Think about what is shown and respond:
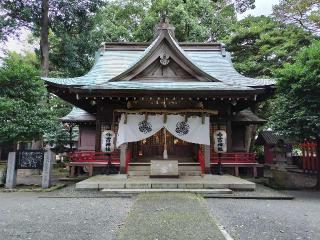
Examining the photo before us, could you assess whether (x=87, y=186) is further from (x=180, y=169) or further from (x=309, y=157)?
(x=309, y=157)

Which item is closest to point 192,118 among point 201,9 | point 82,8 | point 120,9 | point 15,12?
point 82,8

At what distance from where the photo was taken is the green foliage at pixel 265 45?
63.6 ft

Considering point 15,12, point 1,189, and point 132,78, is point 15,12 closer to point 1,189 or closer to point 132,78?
point 132,78

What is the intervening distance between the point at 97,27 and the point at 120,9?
827 centimetres

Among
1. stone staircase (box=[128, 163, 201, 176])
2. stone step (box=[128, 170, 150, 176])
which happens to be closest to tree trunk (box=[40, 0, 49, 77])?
stone staircase (box=[128, 163, 201, 176])

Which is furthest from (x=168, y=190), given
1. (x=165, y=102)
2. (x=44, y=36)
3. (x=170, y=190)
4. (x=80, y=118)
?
(x=44, y=36)

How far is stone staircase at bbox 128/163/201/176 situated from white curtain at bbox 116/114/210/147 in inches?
53.0

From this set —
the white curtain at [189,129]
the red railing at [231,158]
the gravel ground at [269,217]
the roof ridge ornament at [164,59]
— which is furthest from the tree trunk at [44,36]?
the gravel ground at [269,217]

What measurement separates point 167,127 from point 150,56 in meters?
3.53

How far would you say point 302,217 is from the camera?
22.4 ft

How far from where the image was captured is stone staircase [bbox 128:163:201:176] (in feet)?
42.0

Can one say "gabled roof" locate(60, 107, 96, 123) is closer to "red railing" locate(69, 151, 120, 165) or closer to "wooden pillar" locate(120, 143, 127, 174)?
"red railing" locate(69, 151, 120, 165)

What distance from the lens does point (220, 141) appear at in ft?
43.1

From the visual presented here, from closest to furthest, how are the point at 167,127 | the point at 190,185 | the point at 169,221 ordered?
the point at 169,221 < the point at 190,185 < the point at 167,127
